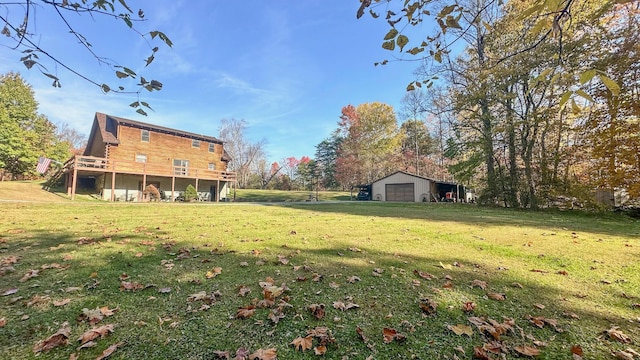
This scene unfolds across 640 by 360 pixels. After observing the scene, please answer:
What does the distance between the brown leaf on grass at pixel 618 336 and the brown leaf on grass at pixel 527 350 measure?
0.77 meters

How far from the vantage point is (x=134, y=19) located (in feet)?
6.79

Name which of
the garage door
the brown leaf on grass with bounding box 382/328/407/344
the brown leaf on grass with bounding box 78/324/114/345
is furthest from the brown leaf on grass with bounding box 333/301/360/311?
the garage door

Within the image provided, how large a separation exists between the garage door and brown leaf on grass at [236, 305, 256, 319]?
26.2 metres

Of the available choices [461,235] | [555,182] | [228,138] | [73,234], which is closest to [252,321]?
[73,234]

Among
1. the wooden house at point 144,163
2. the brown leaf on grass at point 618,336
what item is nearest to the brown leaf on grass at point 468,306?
the brown leaf on grass at point 618,336

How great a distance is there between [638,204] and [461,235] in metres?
12.1

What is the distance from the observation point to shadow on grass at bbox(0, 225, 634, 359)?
205cm

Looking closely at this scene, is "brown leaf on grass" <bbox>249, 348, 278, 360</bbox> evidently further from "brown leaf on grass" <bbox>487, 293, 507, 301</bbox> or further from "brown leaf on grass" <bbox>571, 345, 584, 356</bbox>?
"brown leaf on grass" <bbox>487, 293, 507, 301</bbox>

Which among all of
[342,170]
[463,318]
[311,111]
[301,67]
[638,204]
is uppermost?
[311,111]

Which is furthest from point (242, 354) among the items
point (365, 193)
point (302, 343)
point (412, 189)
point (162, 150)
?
point (365, 193)

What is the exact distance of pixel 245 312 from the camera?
2.42 metres

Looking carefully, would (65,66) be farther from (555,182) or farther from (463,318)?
(555,182)

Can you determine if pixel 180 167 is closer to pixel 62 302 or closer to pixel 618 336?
pixel 62 302

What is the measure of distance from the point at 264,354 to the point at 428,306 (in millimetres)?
1575
